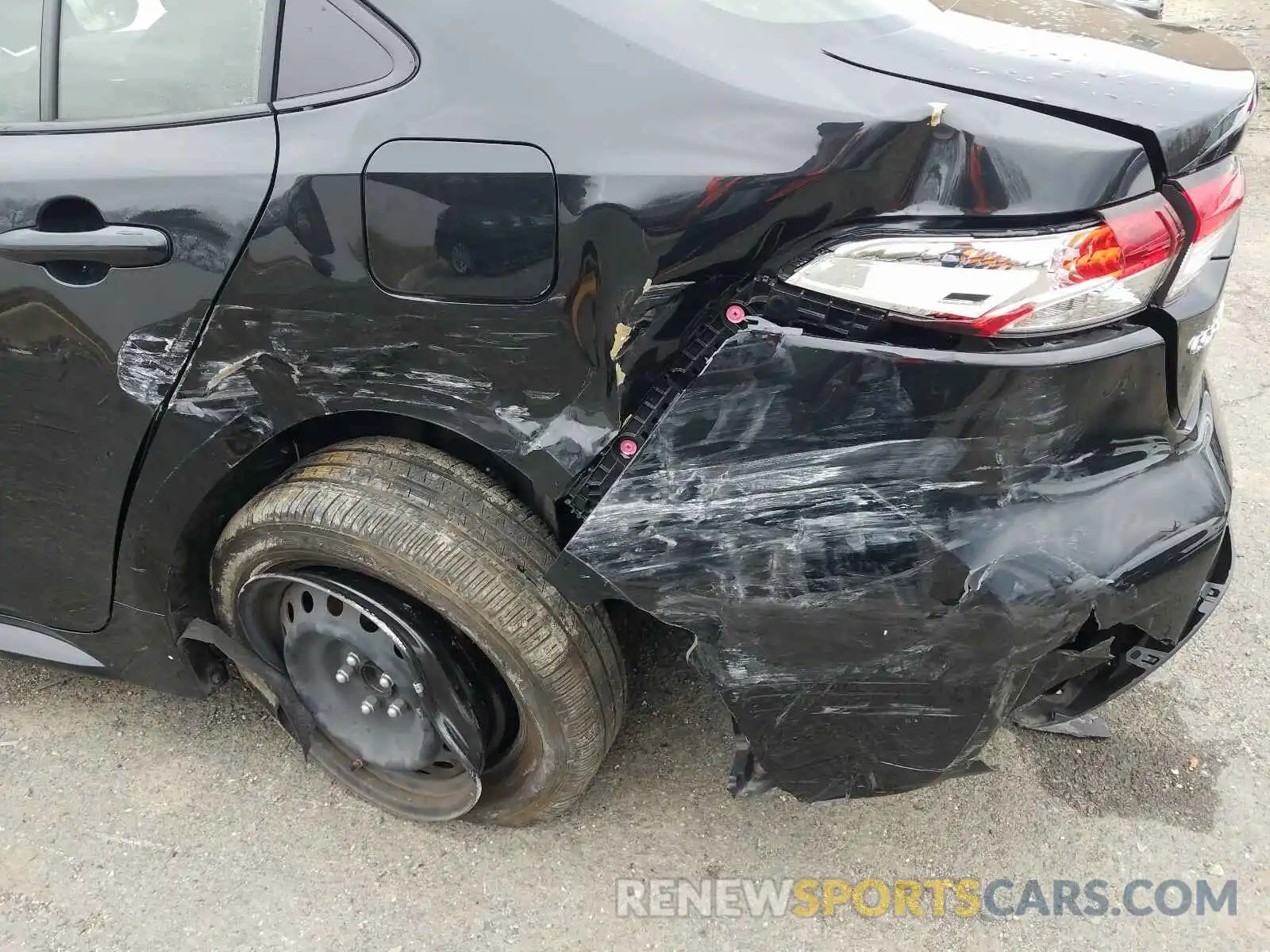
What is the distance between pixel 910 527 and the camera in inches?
55.4

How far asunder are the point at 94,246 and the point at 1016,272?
1.54m

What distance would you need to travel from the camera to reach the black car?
4.34ft

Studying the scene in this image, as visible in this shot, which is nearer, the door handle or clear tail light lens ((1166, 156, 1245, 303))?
clear tail light lens ((1166, 156, 1245, 303))

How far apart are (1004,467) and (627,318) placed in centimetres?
62

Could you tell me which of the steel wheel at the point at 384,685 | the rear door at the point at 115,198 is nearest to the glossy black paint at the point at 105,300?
the rear door at the point at 115,198

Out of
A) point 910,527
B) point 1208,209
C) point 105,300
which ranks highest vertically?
point 1208,209

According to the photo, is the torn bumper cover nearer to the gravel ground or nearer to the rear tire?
the rear tire

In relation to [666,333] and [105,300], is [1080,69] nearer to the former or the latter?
[666,333]

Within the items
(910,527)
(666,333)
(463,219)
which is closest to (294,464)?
Answer: (463,219)

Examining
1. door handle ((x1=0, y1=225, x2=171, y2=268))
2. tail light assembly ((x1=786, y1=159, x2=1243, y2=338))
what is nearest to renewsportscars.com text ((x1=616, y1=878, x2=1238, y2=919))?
tail light assembly ((x1=786, y1=159, x2=1243, y2=338))

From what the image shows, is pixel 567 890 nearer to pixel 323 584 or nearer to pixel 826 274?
pixel 323 584

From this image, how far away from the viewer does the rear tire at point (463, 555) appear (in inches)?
66.1

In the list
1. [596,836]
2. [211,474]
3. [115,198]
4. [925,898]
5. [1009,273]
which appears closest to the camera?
[1009,273]

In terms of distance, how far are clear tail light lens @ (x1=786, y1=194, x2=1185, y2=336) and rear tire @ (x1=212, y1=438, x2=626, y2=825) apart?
74 cm
